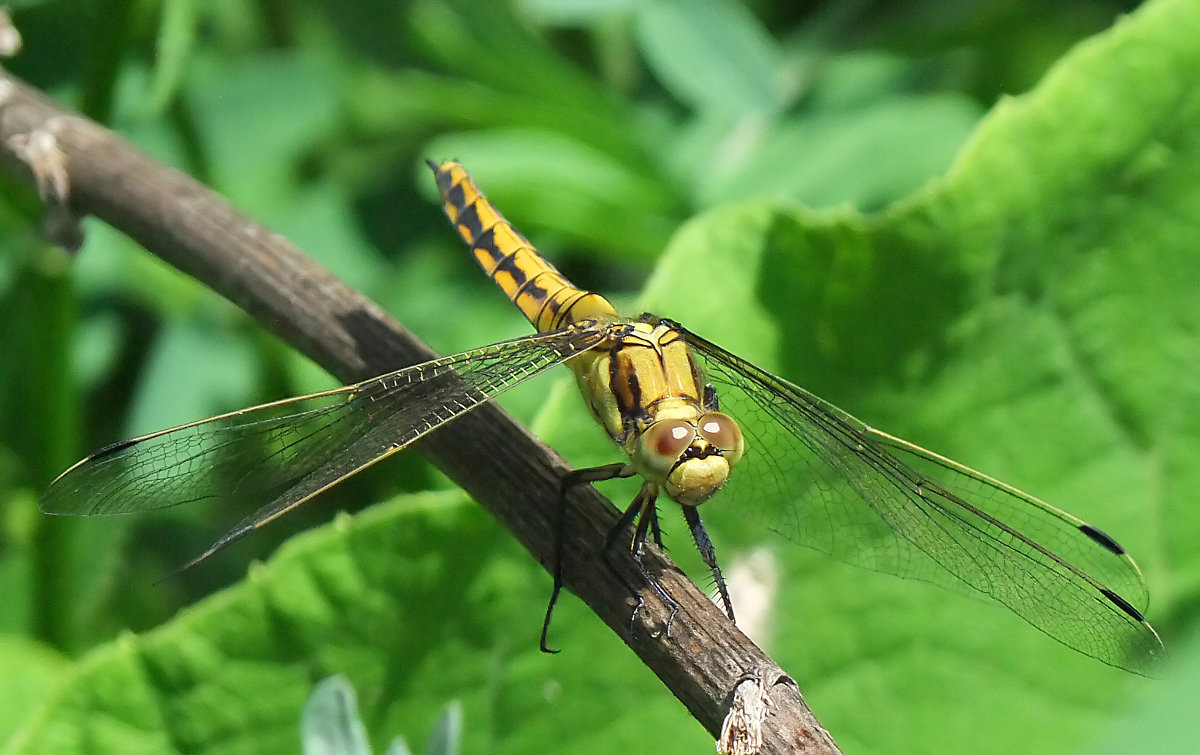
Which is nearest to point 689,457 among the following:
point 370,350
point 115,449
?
point 370,350

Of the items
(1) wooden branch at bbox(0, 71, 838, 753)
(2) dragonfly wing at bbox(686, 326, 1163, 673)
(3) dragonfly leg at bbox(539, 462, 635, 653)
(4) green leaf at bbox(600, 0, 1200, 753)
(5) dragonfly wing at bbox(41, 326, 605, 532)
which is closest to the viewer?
(1) wooden branch at bbox(0, 71, 838, 753)

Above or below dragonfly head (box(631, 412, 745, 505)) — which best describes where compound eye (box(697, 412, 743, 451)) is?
above

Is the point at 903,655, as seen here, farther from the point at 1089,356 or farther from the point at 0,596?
the point at 0,596

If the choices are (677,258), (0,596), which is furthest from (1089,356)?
(0,596)

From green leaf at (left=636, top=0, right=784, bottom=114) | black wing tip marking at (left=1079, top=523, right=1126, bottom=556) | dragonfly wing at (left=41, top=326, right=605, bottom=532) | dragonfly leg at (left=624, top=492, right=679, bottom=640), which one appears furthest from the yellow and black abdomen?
black wing tip marking at (left=1079, top=523, right=1126, bottom=556)

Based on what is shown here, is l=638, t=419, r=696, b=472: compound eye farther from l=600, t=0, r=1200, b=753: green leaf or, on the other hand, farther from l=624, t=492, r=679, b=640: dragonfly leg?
l=600, t=0, r=1200, b=753: green leaf

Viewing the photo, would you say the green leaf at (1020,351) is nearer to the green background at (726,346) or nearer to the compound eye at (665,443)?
the green background at (726,346)
